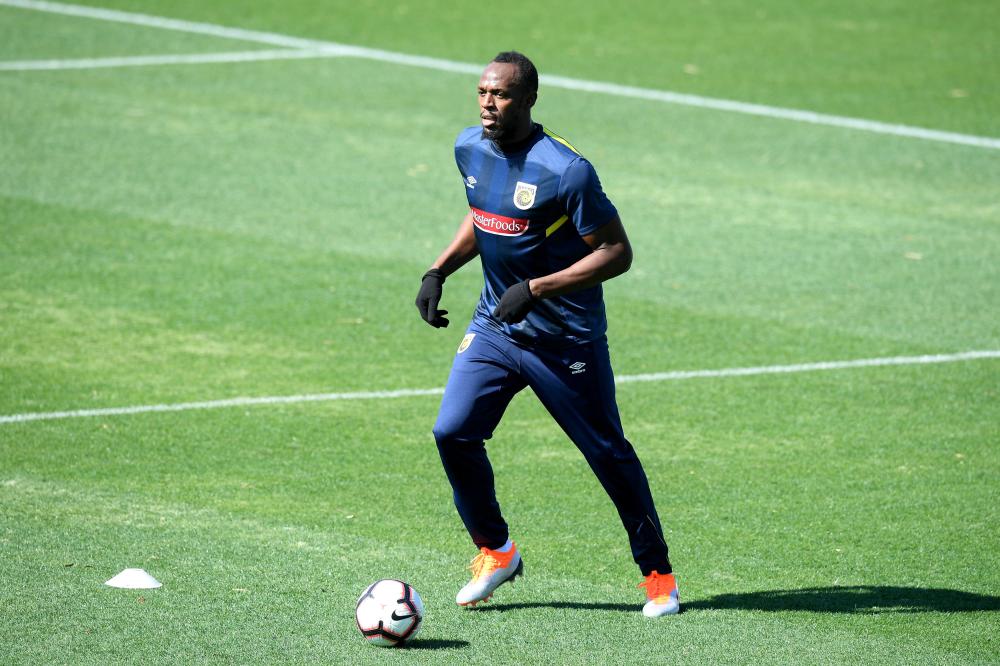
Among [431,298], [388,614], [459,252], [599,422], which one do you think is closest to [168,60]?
[459,252]

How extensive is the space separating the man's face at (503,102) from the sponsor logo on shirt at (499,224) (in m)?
0.35

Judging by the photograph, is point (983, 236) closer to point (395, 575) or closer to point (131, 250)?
point (131, 250)

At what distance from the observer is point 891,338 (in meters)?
12.0

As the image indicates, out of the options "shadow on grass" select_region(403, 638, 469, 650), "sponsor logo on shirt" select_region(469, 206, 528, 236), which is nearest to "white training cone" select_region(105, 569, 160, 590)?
"shadow on grass" select_region(403, 638, 469, 650)

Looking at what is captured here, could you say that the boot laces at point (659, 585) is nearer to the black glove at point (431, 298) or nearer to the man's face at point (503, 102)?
the black glove at point (431, 298)

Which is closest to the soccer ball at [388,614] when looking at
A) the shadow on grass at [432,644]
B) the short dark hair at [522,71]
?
the shadow on grass at [432,644]

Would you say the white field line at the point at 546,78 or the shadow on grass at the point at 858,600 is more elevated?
the white field line at the point at 546,78

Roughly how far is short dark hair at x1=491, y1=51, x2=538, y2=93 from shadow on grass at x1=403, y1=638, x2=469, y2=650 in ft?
7.79

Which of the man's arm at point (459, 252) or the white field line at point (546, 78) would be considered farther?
the white field line at point (546, 78)

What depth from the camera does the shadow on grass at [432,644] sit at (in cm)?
680

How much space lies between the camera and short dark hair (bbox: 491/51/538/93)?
692 cm

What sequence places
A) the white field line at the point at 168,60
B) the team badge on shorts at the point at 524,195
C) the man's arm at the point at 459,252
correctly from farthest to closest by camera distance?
the white field line at the point at 168,60, the man's arm at the point at 459,252, the team badge on shorts at the point at 524,195

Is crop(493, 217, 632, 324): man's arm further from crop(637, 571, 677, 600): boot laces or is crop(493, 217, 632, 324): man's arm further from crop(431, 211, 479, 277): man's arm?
crop(637, 571, 677, 600): boot laces

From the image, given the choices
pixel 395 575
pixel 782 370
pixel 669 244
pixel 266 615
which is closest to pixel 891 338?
pixel 782 370
